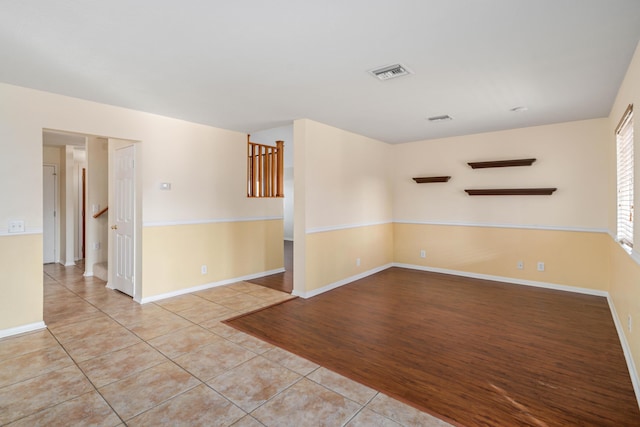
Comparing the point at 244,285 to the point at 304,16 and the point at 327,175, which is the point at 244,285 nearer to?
the point at 327,175

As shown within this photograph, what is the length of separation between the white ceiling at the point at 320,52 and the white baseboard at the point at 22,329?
2.32 meters

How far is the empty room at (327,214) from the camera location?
2.01 meters

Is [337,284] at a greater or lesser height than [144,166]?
lesser

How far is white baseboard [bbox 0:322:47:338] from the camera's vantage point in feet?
9.86

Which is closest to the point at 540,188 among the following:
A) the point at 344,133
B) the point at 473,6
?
→ the point at 344,133

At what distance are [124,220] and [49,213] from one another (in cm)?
332

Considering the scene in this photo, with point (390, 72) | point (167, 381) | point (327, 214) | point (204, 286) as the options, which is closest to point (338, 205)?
point (327, 214)

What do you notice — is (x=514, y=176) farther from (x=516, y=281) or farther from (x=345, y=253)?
(x=345, y=253)

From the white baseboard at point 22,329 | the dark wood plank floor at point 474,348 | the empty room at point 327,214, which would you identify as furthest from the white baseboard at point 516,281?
the white baseboard at point 22,329

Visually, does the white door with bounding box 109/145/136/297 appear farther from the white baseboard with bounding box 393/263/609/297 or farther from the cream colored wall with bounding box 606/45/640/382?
the cream colored wall with bounding box 606/45/640/382

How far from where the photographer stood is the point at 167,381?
2297 millimetres

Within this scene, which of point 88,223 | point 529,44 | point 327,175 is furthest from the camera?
point 88,223

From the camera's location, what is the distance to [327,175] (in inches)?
182

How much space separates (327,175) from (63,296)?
12.8 feet
